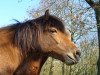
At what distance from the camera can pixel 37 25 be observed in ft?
20.5

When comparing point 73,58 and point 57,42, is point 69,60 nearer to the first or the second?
point 73,58

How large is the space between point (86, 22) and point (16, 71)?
17.7 m

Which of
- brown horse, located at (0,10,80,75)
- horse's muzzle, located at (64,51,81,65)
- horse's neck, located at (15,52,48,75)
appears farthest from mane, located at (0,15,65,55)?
horse's muzzle, located at (64,51,81,65)

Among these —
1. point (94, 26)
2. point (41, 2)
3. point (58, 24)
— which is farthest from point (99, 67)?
point (58, 24)

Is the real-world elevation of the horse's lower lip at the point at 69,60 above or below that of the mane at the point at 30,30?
below

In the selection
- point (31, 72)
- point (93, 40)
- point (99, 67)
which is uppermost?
point (31, 72)

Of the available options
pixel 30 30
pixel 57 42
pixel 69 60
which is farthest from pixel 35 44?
pixel 69 60

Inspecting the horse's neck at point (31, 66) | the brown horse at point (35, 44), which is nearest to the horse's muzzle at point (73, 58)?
the brown horse at point (35, 44)

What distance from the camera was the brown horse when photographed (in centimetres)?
604

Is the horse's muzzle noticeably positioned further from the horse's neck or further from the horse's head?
the horse's neck

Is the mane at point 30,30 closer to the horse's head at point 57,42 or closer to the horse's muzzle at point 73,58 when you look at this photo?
the horse's head at point 57,42

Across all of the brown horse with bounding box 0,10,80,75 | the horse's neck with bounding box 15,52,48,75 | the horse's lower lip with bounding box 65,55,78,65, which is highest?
the brown horse with bounding box 0,10,80,75

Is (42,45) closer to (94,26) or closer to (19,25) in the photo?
(19,25)

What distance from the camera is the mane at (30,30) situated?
609cm
